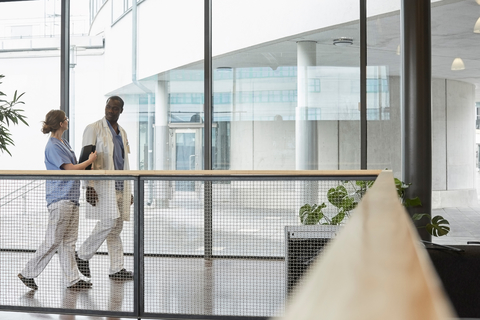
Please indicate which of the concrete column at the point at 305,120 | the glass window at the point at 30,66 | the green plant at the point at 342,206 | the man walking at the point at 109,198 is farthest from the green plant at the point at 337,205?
the glass window at the point at 30,66

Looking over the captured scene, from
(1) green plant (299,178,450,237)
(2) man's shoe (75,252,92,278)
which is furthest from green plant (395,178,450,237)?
(2) man's shoe (75,252,92,278)

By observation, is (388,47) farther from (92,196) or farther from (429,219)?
(92,196)

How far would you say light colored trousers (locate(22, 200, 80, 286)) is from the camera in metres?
3.84

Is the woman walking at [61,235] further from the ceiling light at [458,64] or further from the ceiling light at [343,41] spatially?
the ceiling light at [458,64]

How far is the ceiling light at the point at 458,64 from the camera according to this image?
16.2 ft

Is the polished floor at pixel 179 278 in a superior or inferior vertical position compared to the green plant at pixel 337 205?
inferior

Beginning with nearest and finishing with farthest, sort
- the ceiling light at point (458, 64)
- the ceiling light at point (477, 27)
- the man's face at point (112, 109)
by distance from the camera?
the man's face at point (112, 109), the ceiling light at point (477, 27), the ceiling light at point (458, 64)

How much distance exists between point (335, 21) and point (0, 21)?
3.91 metres

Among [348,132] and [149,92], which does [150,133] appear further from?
[348,132]

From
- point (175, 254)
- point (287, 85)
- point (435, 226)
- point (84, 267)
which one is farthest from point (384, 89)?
point (84, 267)

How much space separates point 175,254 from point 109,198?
0.63 metres

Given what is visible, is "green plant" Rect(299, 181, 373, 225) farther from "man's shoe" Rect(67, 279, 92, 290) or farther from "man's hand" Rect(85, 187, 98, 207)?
"man's shoe" Rect(67, 279, 92, 290)

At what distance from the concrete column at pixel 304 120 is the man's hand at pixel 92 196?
7.69 ft

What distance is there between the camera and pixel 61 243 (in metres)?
3.96
